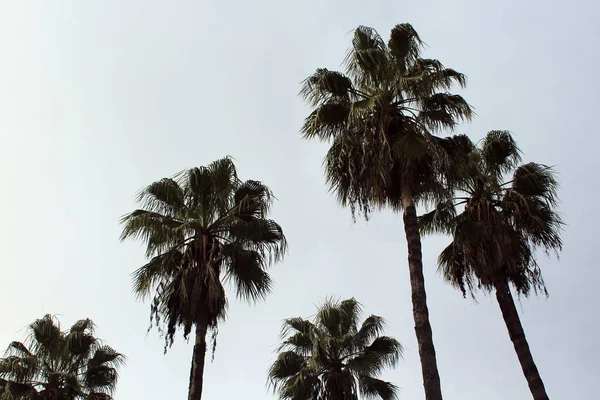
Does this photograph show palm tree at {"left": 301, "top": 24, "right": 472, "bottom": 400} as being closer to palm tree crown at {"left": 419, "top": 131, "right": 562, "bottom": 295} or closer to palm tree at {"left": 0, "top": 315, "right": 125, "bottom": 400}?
palm tree crown at {"left": 419, "top": 131, "right": 562, "bottom": 295}

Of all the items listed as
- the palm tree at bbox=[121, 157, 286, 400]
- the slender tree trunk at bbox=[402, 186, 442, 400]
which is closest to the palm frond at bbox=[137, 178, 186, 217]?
the palm tree at bbox=[121, 157, 286, 400]

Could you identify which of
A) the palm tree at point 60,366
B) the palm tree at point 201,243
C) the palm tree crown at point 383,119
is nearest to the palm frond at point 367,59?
the palm tree crown at point 383,119

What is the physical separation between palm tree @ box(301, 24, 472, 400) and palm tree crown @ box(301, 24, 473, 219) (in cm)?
2

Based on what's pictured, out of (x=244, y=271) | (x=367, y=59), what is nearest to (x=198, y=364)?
(x=244, y=271)

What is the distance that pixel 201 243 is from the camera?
1581 centimetres

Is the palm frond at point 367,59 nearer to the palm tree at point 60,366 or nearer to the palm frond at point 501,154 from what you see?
the palm frond at point 501,154

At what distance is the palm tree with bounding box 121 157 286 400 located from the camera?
1489 centimetres

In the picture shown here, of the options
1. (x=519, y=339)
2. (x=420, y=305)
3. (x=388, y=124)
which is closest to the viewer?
(x=420, y=305)

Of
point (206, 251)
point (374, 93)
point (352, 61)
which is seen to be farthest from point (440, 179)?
point (206, 251)

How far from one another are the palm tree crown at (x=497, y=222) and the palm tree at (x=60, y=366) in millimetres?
11280

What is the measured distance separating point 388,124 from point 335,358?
867cm

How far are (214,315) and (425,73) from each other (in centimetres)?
769

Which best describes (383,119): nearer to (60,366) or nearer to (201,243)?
(201,243)

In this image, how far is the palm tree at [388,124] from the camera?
13.9 metres
